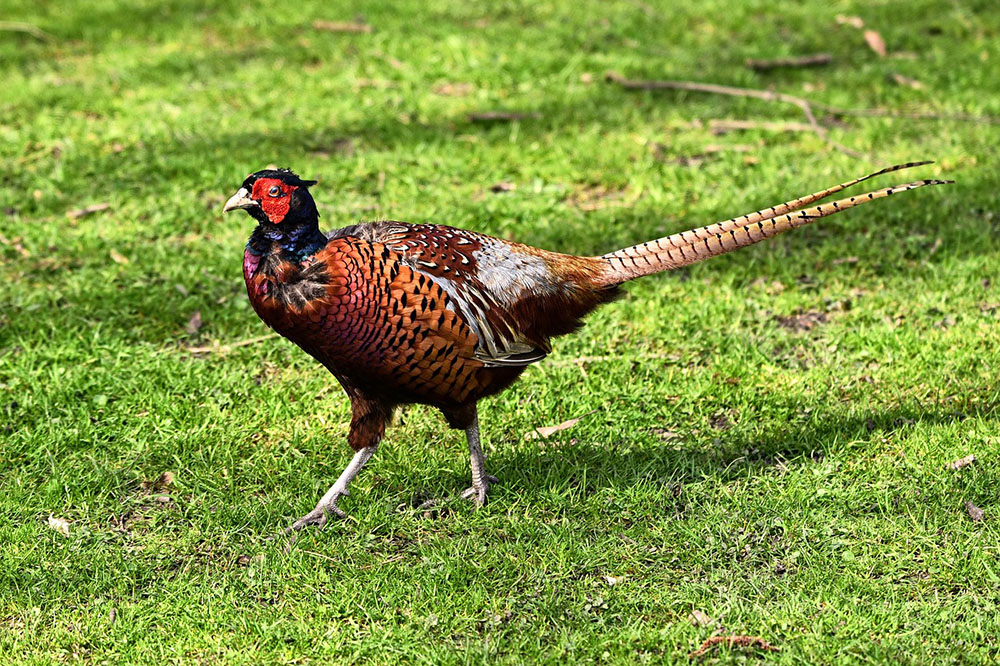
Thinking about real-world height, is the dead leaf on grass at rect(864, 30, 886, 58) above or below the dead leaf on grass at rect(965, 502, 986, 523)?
above

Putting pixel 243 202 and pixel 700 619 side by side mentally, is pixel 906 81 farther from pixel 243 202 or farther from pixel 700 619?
pixel 243 202

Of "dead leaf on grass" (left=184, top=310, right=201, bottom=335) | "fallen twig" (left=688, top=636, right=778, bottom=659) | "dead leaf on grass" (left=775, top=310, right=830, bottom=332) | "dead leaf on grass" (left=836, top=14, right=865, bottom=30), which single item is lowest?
"fallen twig" (left=688, top=636, right=778, bottom=659)

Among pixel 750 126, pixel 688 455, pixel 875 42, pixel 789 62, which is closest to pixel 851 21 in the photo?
pixel 875 42

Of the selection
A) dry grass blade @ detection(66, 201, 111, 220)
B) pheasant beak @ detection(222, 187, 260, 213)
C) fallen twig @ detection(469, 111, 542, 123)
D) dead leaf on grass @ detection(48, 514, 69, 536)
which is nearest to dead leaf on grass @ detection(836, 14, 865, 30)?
fallen twig @ detection(469, 111, 542, 123)

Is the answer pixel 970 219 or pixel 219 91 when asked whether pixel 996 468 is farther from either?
pixel 219 91

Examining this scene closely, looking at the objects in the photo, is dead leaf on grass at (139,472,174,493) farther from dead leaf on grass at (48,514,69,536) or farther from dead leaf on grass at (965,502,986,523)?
dead leaf on grass at (965,502,986,523)

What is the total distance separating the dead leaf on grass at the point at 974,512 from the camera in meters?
3.94

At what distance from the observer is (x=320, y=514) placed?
13.4ft

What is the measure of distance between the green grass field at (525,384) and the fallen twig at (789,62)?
0.14 metres

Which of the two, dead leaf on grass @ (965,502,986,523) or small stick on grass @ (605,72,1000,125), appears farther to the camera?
small stick on grass @ (605,72,1000,125)

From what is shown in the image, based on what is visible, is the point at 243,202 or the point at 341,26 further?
the point at 341,26

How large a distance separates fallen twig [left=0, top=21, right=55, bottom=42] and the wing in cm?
653

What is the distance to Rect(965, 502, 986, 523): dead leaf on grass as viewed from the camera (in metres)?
3.94

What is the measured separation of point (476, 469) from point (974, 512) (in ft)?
6.06
